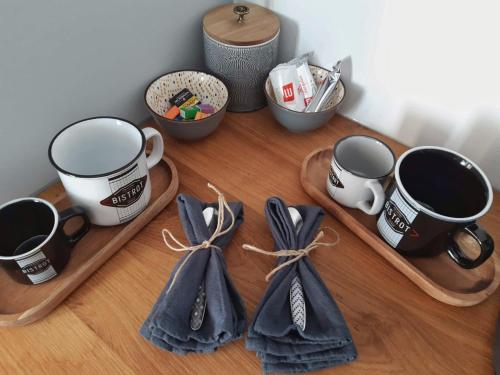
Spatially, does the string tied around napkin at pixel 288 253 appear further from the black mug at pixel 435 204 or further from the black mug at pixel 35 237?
the black mug at pixel 35 237

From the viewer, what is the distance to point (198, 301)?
17.5 inches

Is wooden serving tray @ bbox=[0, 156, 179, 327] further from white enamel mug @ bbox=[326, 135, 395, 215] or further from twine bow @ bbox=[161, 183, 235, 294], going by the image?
white enamel mug @ bbox=[326, 135, 395, 215]

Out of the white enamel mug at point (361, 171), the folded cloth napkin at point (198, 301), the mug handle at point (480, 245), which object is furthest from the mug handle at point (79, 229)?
the mug handle at point (480, 245)

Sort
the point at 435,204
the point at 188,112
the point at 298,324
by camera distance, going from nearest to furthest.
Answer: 1. the point at 298,324
2. the point at 435,204
3. the point at 188,112

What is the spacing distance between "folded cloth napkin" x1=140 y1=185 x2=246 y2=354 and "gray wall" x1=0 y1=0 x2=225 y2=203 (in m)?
0.22

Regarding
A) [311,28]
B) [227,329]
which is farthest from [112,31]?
[227,329]

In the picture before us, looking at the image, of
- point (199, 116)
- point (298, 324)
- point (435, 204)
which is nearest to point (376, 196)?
point (435, 204)

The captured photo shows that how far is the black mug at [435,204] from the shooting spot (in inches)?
17.7

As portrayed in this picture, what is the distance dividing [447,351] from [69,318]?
430mm

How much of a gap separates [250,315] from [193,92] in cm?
39

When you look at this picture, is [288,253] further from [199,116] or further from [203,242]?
[199,116]

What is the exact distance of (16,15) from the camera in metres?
0.44

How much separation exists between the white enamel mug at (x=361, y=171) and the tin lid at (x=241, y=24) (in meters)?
0.22

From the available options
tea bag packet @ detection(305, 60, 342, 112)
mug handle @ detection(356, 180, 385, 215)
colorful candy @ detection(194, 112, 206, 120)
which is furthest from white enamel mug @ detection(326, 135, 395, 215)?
colorful candy @ detection(194, 112, 206, 120)
